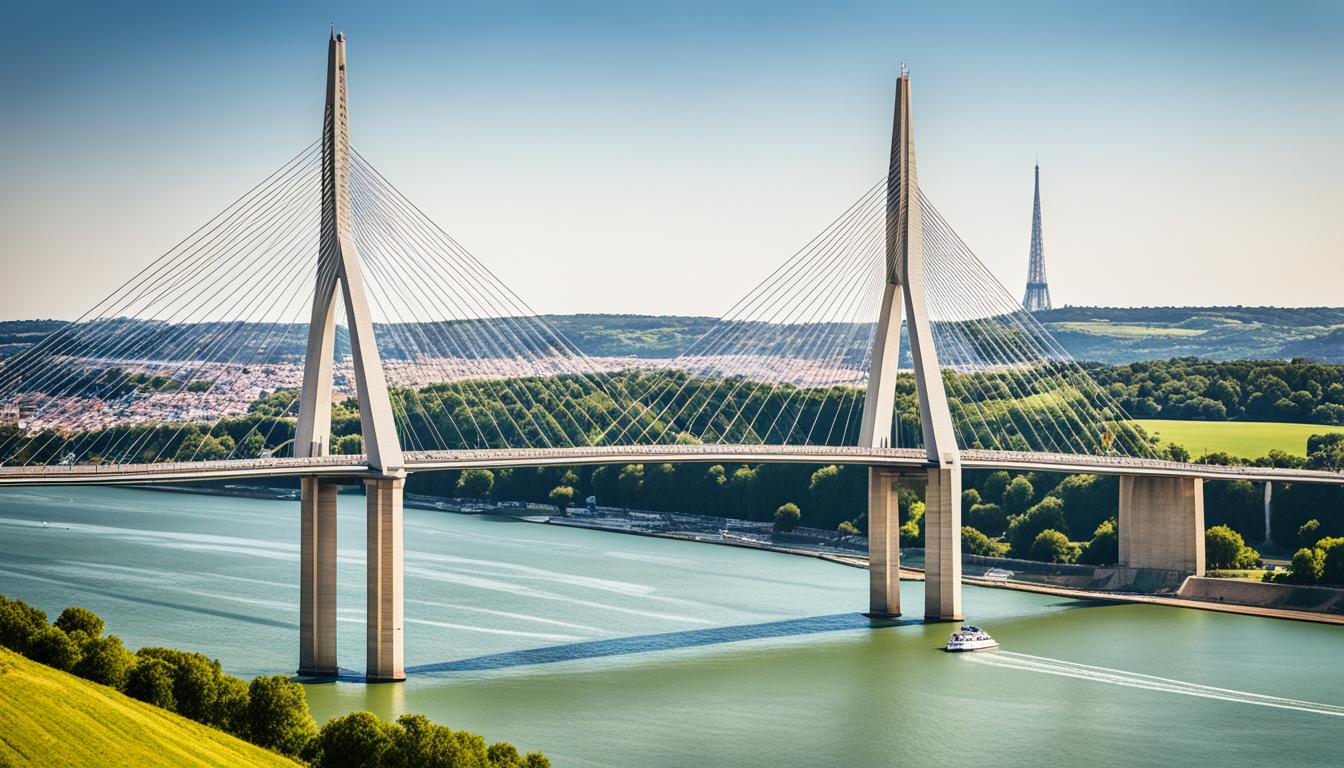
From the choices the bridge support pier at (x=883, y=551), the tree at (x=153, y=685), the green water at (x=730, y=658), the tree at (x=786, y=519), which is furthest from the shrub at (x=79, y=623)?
the tree at (x=786, y=519)

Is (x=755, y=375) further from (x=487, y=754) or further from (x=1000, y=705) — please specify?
(x=487, y=754)

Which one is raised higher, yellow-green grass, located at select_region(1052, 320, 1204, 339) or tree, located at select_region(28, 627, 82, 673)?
yellow-green grass, located at select_region(1052, 320, 1204, 339)

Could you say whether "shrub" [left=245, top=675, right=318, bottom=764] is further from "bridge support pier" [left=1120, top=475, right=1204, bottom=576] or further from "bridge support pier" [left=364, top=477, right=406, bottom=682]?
"bridge support pier" [left=1120, top=475, right=1204, bottom=576]

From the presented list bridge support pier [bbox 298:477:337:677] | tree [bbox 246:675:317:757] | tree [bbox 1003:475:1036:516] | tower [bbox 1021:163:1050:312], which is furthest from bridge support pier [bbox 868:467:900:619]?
tower [bbox 1021:163:1050:312]

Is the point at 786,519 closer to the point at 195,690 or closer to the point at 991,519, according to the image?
the point at 991,519

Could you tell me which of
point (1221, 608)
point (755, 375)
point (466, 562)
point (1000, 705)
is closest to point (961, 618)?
point (1221, 608)

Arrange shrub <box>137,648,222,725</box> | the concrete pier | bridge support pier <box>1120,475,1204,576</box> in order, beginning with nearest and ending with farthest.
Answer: shrub <box>137,648,222,725</box>
the concrete pier
bridge support pier <box>1120,475,1204,576</box>
